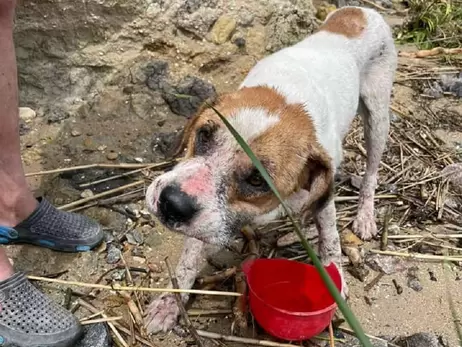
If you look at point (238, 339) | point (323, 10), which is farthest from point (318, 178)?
point (323, 10)

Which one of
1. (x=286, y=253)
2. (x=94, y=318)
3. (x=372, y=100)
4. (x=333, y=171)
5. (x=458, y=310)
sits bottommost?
(x=458, y=310)

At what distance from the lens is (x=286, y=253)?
3.61 m

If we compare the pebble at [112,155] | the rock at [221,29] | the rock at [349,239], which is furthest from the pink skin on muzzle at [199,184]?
the rock at [221,29]

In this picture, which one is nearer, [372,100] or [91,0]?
[372,100]

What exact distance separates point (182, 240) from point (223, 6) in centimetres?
199

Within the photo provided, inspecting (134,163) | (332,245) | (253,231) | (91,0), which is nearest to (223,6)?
(91,0)

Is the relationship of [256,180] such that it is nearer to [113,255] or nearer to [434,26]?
[113,255]

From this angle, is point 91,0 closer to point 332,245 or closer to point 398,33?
point 332,245

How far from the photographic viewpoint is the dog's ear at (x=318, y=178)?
2643mm

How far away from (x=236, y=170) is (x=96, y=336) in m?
1.10

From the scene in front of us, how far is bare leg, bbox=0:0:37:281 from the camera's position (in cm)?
275

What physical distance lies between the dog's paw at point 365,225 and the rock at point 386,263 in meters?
0.17

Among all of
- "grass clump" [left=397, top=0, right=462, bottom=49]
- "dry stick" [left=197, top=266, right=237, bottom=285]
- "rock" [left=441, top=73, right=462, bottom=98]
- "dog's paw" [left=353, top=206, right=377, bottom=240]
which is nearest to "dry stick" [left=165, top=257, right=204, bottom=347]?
"dry stick" [left=197, top=266, right=237, bottom=285]

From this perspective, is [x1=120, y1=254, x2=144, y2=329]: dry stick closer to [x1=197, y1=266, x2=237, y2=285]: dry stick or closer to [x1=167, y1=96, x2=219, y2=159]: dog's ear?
[x1=197, y1=266, x2=237, y2=285]: dry stick
